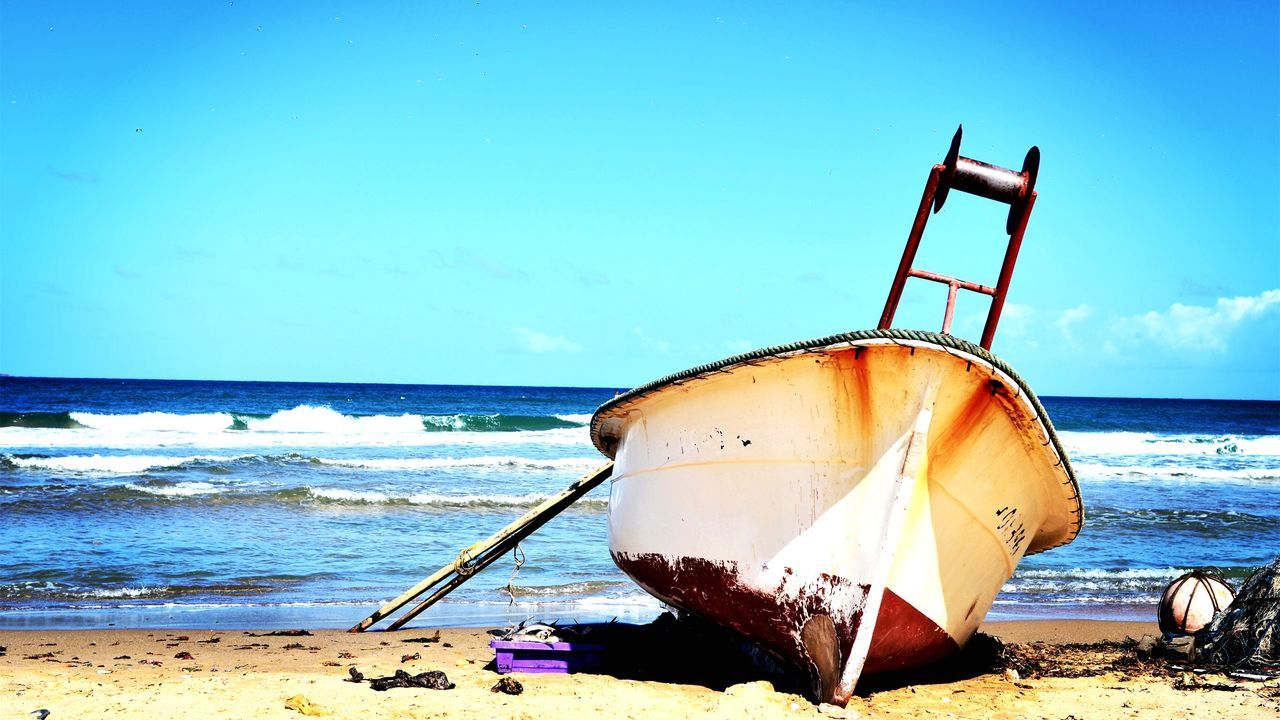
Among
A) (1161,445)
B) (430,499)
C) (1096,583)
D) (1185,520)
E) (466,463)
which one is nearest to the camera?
(1096,583)

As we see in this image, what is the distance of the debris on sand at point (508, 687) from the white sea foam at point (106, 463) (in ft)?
44.8

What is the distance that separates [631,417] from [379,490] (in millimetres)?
10199

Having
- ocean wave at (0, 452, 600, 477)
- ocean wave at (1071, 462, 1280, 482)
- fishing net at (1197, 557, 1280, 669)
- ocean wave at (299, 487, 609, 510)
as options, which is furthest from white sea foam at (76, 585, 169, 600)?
ocean wave at (1071, 462, 1280, 482)

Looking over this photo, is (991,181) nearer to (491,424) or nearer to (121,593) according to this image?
(121,593)

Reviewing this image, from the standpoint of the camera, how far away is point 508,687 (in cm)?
493

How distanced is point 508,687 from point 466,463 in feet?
51.2

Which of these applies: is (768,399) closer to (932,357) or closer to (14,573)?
(932,357)

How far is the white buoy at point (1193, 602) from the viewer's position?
19.0ft

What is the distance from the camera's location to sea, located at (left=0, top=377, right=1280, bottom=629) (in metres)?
7.79

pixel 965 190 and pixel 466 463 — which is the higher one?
pixel 965 190

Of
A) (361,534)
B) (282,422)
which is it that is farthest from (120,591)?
(282,422)

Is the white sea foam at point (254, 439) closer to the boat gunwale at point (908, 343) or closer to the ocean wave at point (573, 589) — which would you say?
the ocean wave at point (573, 589)

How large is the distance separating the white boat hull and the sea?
278 centimetres

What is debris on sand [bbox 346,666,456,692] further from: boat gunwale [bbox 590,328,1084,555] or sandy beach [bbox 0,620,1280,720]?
boat gunwale [bbox 590,328,1084,555]
